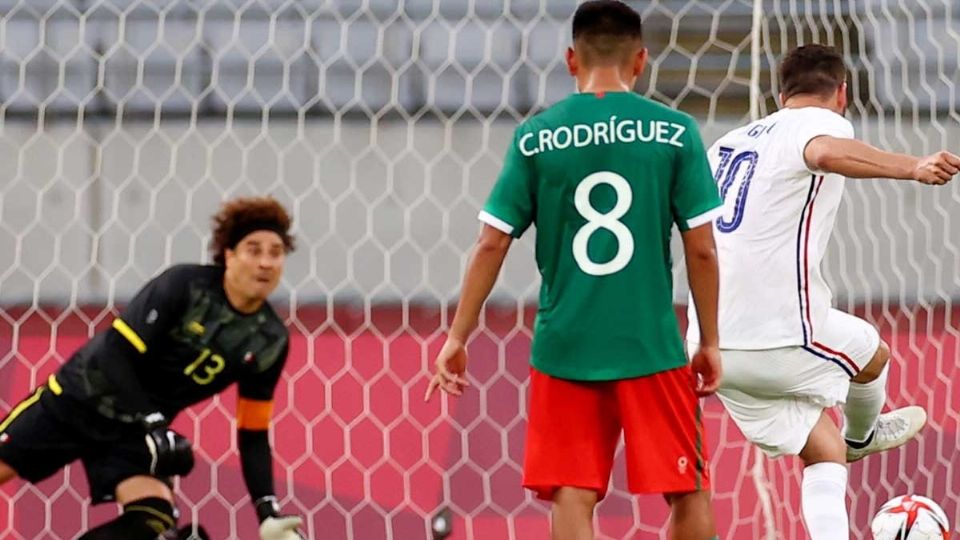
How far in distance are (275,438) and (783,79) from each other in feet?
6.68

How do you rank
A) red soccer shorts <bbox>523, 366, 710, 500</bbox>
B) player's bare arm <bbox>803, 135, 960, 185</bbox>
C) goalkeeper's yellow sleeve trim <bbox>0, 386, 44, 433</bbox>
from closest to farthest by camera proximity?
red soccer shorts <bbox>523, 366, 710, 500</bbox> → player's bare arm <bbox>803, 135, 960, 185</bbox> → goalkeeper's yellow sleeve trim <bbox>0, 386, 44, 433</bbox>

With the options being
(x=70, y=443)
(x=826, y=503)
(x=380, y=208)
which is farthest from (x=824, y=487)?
(x=380, y=208)

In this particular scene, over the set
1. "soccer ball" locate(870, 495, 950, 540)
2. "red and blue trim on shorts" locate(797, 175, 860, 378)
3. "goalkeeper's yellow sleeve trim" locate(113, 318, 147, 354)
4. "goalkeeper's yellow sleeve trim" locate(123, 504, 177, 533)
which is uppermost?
"red and blue trim on shorts" locate(797, 175, 860, 378)

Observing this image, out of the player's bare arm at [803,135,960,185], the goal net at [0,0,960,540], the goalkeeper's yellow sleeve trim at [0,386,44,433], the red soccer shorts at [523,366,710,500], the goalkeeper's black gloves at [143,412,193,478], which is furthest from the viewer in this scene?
the goal net at [0,0,960,540]

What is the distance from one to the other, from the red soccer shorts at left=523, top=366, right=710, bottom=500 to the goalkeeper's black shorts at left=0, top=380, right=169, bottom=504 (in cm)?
111

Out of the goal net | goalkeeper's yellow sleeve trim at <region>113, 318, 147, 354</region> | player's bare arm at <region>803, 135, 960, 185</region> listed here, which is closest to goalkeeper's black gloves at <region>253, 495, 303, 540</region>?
goalkeeper's yellow sleeve trim at <region>113, 318, 147, 354</region>

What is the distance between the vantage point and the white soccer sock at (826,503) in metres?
3.79

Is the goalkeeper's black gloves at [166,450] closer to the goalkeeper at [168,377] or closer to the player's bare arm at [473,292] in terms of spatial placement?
the goalkeeper at [168,377]

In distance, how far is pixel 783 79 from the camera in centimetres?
394

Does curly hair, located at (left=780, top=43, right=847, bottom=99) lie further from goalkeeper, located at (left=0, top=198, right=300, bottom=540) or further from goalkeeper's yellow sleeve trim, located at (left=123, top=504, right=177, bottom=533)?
goalkeeper's yellow sleeve trim, located at (left=123, top=504, right=177, bottom=533)

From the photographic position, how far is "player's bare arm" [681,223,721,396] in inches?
123

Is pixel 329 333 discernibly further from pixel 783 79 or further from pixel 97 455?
pixel 783 79

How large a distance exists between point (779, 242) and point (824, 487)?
1.87 feet

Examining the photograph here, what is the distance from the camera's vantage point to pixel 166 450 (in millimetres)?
3586
